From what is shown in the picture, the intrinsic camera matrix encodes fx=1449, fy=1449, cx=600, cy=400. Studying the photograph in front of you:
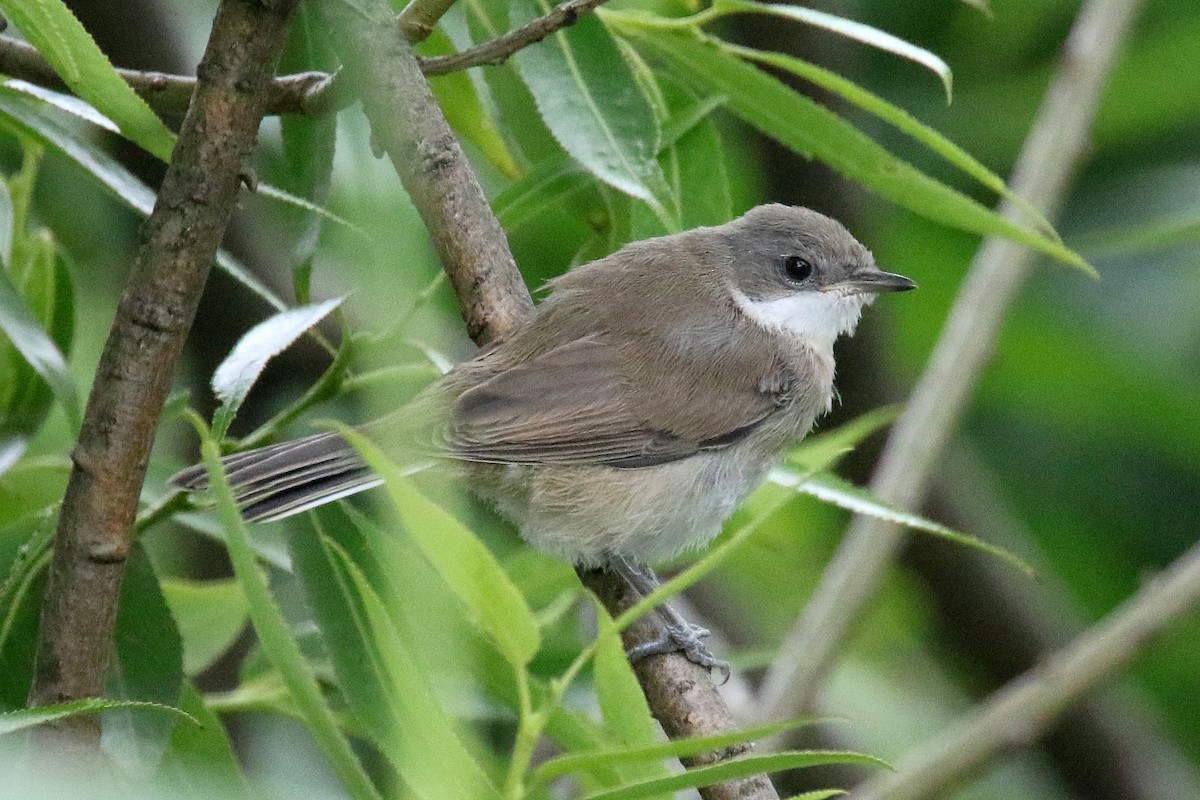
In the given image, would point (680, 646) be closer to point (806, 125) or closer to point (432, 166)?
point (432, 166)

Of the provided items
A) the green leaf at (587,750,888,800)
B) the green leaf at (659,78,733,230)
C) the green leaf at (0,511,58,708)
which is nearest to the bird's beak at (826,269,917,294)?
the green leaf at (659,78,733,230)

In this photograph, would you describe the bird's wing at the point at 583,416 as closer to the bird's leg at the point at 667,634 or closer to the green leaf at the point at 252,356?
the bird's leg at the point at 667,634

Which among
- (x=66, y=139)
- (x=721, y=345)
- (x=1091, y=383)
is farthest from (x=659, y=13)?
(x=1091, y=383)

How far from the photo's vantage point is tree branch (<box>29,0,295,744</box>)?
6.73ft

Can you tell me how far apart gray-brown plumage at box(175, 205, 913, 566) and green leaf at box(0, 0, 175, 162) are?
0.77 m

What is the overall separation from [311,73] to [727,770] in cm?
142

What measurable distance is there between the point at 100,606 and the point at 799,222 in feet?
8.23

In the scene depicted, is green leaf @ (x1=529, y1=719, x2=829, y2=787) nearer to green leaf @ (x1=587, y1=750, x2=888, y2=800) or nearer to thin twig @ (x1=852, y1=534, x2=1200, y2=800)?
green leaf @ (x1=587, y1=750, x2=888, y2=800)

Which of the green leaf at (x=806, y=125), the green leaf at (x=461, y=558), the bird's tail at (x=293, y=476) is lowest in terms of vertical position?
the green leaf at (x=461, y=558)

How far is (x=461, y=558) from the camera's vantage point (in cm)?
153

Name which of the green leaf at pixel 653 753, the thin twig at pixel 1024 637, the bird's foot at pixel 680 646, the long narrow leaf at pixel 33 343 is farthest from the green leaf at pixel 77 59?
the thin twig at pixel 1024 637

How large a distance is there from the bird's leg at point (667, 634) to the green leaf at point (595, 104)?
79 centimetres

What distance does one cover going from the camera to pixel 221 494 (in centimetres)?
160

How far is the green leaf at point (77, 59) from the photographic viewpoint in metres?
2.18
